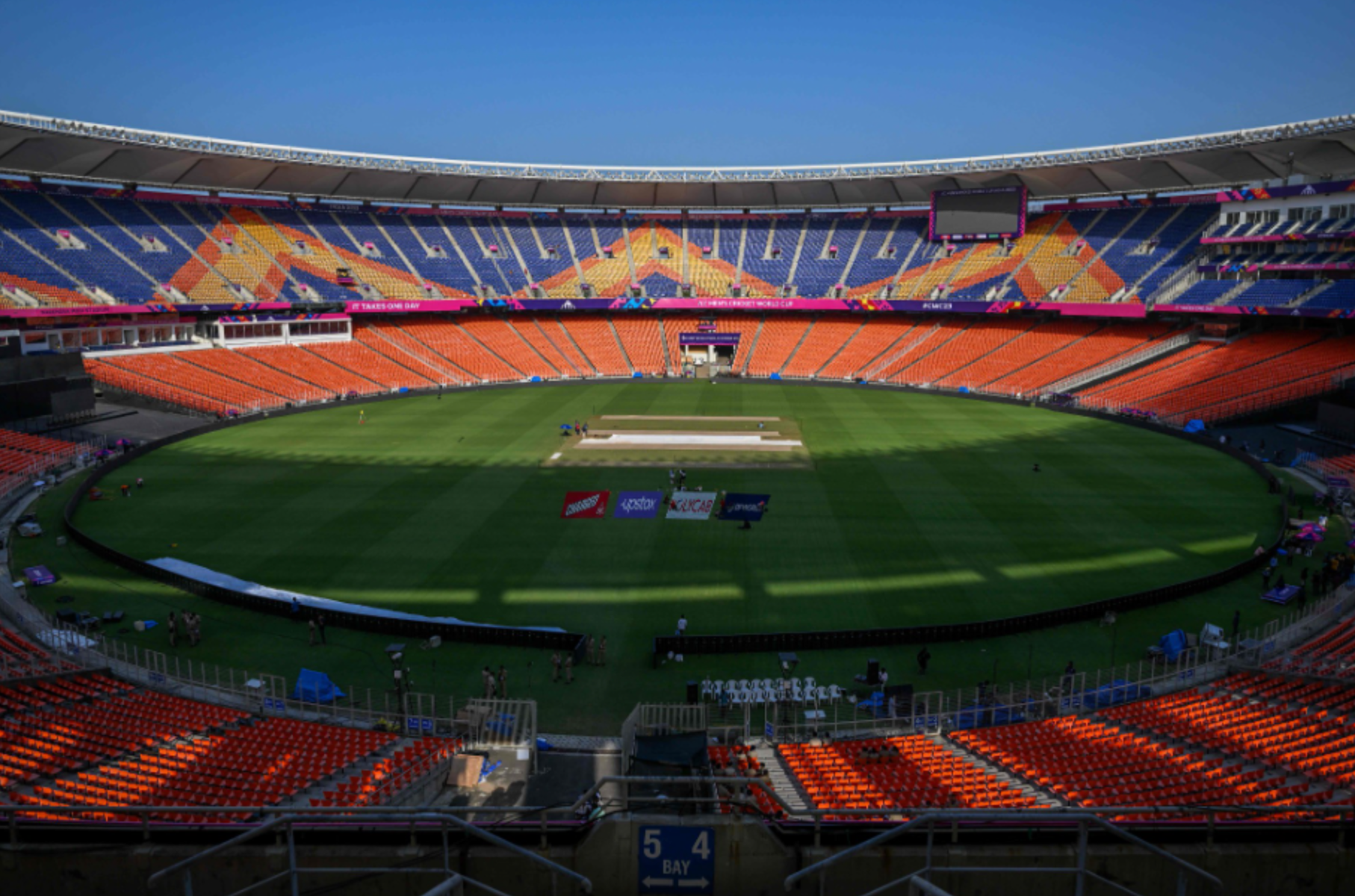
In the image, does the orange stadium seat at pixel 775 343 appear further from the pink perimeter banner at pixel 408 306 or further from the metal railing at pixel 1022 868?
the metal railing at pixel 1022 868

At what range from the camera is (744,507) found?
34062 mm

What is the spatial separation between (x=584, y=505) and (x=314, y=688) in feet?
50.7

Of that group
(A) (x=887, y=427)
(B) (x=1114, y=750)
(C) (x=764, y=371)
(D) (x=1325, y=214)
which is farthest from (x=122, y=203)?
(D) (x=1325, y=214)

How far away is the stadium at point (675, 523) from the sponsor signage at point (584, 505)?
0.64 feet

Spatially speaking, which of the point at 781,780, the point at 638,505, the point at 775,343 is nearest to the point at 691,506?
the point at 638,505

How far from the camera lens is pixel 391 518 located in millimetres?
35375

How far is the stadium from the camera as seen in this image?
8742mm

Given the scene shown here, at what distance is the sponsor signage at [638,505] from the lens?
35.8 meters

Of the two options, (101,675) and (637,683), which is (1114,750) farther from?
(101,675)

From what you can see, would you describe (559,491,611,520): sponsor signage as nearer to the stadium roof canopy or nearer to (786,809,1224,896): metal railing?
(786,809,1224,896): metal railing

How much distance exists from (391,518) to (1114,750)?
26.9 metres

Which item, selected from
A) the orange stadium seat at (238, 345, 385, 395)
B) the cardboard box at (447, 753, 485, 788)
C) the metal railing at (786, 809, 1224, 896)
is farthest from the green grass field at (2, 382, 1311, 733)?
the orange stadium seat at (238, 345, 385, 395)

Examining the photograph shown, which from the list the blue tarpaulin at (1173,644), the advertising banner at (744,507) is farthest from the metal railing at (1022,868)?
the advertising banner at (744,507)

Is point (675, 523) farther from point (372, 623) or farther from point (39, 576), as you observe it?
point (39, 576)
